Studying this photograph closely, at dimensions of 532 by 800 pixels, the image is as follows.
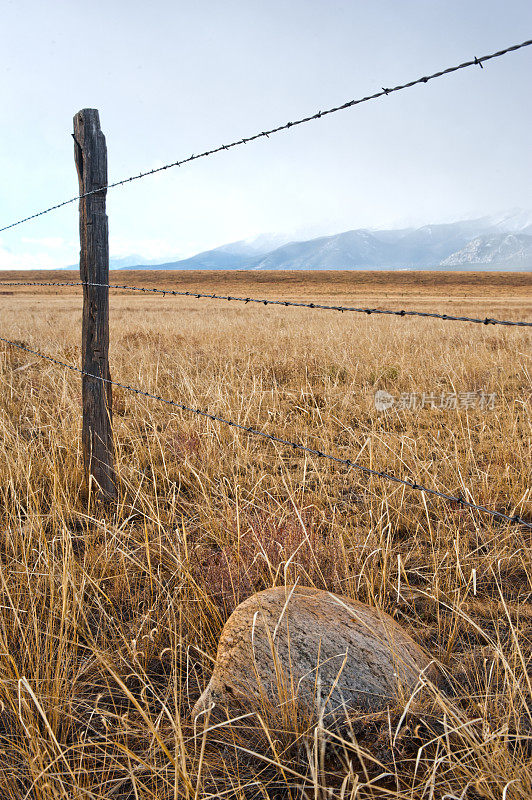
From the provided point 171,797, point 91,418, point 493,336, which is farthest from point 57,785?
point 493,336

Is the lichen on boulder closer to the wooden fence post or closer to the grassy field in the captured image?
the grassy field

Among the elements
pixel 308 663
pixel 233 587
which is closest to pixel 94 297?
pixel 233 587

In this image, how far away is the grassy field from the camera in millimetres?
1329

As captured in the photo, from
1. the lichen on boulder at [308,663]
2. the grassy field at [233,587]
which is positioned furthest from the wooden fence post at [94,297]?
the lichen on boulder at [308,663]

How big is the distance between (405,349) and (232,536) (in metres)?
6.28

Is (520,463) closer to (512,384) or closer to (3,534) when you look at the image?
(512,384)

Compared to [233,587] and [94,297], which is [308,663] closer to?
[233,587]

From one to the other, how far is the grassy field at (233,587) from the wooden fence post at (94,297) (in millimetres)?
186

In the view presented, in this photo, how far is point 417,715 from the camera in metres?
A: 1.41

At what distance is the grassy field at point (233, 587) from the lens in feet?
4.36

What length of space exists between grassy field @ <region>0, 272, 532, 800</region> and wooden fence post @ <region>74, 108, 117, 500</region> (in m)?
0.19

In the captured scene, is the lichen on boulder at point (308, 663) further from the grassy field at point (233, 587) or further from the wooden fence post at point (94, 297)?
the wooden fence post at point (94, 297)

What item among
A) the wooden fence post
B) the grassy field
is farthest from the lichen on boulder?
the wooden fence post

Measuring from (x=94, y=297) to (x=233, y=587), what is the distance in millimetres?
2020
